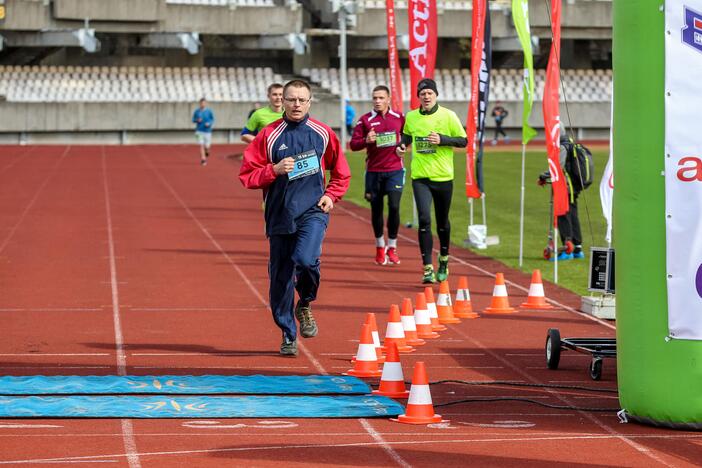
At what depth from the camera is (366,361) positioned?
9.87m

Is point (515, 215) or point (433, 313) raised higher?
point (515, 215)

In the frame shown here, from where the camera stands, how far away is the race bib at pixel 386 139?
1698 centimetres

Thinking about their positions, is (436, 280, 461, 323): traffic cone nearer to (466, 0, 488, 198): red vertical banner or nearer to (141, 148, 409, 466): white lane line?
(141, 148, 409, 466): white lane line

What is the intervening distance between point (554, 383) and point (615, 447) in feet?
7.26

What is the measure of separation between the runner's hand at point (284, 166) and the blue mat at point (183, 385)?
169cm

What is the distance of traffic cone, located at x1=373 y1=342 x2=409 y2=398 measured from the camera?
29.1 feet

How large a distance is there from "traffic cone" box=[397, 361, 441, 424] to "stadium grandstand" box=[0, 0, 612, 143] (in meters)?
45.9

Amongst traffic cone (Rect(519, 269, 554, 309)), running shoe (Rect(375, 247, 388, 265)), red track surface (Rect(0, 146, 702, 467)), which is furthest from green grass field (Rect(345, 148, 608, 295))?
running shoe (Rect(375, 247, 388, 265))

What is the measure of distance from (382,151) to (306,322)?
619cm

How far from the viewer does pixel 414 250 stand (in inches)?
770

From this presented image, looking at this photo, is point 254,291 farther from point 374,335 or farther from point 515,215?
point 515,215

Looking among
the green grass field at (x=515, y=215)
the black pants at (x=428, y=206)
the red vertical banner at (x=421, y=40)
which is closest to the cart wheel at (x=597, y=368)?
the green grass field at (x=515, y=215)

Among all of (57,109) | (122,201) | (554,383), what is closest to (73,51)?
(57,109)

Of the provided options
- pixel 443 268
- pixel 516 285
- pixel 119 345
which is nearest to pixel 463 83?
pixel 516 285
